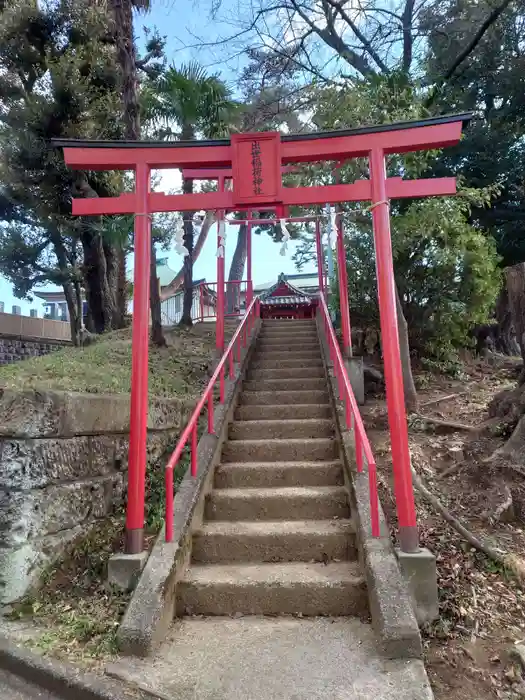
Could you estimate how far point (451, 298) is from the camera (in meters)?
8.69

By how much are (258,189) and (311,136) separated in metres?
0.67

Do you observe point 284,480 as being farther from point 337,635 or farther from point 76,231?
point 76,231

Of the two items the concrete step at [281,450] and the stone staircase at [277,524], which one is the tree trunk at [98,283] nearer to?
the stone staircase at [277,524]

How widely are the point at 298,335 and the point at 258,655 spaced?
731cm

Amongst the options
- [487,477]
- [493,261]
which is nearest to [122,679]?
[487,477]

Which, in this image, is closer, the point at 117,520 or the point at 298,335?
the point at 117,520

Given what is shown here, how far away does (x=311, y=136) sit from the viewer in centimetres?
438

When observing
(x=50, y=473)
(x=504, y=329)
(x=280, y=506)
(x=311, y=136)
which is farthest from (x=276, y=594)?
(x=504, y=329)

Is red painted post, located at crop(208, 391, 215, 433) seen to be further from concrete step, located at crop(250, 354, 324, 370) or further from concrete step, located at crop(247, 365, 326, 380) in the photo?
concrete step, located at crop(250, 354, 324, 370)

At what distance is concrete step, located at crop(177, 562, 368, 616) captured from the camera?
143 inches

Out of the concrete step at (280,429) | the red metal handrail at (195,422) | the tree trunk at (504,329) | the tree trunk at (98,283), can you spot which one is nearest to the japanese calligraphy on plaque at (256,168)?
the red metal handrail at (195,422)

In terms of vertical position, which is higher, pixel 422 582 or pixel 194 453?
pixel 194 453

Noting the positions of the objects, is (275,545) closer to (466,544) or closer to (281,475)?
(281,475)

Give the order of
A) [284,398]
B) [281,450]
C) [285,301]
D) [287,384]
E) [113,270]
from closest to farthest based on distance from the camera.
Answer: [281,450], [284,398], [287,384], [113,270], [285,301]
